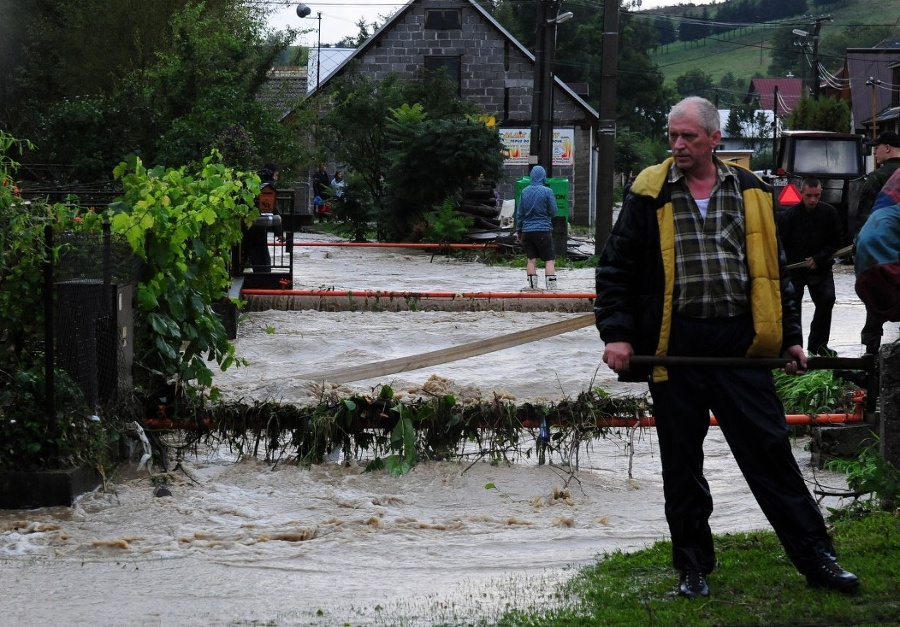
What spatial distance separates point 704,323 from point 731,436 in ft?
1.47

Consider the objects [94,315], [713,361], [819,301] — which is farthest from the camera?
[819,301]

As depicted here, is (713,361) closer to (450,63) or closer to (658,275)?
(658,275)

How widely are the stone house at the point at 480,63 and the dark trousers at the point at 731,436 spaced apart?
131 feet

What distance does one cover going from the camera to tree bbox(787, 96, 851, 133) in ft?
190

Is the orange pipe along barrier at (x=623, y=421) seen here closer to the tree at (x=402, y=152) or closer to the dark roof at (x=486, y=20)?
the tree at (x=402, y=152)

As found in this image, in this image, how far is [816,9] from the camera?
18750 cm

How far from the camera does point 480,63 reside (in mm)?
45188

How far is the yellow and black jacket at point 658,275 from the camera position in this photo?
15.6 feet

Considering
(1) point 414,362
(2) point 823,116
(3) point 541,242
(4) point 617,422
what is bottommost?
(4) point 617,422

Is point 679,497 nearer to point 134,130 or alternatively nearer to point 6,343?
point 6,343

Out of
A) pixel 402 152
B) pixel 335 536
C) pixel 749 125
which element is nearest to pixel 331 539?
pixel 335 536

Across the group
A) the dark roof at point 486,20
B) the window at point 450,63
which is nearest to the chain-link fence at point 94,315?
the dark roof at point 486,20

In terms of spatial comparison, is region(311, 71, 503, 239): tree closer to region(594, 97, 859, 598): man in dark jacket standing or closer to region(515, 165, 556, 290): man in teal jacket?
region(515, 165, 556, 290): man in teal jacket

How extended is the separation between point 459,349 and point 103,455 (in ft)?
9.16
